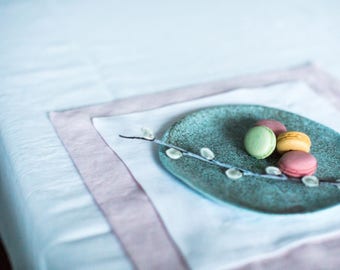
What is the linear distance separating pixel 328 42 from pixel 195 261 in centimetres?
73

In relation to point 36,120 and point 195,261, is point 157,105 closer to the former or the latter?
point 36,120

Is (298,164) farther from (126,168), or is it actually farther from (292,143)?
(126,168)

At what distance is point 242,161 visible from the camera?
23.3 inches

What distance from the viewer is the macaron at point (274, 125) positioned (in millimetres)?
618

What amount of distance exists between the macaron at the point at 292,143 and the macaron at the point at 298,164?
2 cm

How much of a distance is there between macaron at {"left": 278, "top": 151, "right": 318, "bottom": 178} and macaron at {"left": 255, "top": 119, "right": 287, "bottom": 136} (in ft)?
0.19

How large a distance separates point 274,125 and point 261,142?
59 mm

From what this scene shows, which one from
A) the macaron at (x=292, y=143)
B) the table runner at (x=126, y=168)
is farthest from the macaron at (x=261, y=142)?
the table runner at (x=126, y=168)

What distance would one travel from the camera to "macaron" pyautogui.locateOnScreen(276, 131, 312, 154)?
1.90ft

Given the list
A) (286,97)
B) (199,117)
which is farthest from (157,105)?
(286,97)

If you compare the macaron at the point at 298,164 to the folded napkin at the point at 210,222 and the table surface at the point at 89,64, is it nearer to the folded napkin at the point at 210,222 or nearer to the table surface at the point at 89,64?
the folded napkin at the point at 210,222

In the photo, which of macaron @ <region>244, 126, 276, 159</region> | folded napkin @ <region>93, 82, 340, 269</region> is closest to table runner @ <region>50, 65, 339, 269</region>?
folded napkin @ <region>93, 82, 340, 269</region>

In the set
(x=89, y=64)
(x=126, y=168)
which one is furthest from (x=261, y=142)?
(x=89, y=64)

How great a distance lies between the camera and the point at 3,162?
0.66 metres
